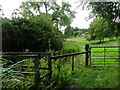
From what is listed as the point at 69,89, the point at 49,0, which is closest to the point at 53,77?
the point at 69,89

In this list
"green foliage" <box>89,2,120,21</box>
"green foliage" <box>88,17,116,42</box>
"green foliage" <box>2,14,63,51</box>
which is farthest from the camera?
"green foliage" <box>2,14,63,51</box>

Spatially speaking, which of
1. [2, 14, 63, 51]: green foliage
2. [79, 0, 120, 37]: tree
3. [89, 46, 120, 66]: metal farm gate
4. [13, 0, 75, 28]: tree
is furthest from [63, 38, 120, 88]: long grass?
[13, 0, 75, 28]: tree

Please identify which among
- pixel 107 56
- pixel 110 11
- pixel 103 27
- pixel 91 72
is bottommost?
pixel 91 72

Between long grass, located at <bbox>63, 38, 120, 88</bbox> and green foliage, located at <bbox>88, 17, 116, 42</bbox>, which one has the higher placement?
green foliage, located at <bbox>88, 17, 116, 42</bbox>

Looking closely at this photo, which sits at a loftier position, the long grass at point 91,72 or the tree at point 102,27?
the tree at point 102,27

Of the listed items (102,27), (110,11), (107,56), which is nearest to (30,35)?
(102,27)

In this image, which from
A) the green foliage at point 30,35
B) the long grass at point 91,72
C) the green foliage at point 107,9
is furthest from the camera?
the green foliage at point 30,35

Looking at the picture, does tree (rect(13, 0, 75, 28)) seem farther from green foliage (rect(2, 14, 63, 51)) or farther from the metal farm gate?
the metal farm gate

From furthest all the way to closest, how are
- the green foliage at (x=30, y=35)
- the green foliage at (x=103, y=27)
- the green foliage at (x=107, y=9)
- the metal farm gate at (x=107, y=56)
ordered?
the green foliage at (x=30, y=35) < the metal farm gate at (x=107, y=56) < the green foliage at (x=103, y=27) < the green foliage at (x=107, y=9)

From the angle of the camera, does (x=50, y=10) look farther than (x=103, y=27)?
Yes

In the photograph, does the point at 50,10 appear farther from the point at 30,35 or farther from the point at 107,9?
the point at 107,9

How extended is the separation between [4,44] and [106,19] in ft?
11.0

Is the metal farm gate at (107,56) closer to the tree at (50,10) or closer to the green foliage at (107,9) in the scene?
the green foliage at (107,9)

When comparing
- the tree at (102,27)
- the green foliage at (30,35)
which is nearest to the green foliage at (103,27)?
the tree at (102,27)
